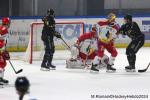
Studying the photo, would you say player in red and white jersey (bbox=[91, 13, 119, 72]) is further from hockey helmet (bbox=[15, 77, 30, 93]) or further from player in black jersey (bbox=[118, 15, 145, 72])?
hockey helmet (bbox=[15, 77, 30, 93])

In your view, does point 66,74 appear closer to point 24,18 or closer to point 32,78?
point 32,78

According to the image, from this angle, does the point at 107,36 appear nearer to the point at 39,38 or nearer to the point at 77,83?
the point at 77,83

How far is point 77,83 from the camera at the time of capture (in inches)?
249

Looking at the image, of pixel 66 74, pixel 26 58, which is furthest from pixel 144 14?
pixel 66 74

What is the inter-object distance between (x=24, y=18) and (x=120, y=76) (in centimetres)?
602

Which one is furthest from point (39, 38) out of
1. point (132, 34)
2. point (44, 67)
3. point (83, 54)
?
point (132, 34)

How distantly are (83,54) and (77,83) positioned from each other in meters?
2.14

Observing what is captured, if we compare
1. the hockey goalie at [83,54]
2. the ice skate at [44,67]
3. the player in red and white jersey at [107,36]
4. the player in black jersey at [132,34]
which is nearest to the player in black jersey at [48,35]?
the ice skate at [44,67]

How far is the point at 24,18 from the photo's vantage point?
494 inches

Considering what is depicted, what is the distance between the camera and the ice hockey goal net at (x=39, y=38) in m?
9.47

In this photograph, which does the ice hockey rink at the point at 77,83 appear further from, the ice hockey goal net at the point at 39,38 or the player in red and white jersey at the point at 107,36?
the ice hockey goal net at the point at 39,38

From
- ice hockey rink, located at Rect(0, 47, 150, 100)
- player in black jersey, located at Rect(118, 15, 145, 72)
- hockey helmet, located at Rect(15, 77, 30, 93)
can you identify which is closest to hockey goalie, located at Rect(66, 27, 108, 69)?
ice hockey rink, located at Rect(0, 47, 150, 100)

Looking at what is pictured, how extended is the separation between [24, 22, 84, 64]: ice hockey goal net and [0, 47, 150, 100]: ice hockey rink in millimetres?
478

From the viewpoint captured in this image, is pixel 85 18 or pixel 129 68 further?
pixel 85 18
